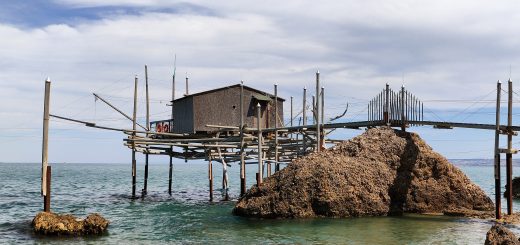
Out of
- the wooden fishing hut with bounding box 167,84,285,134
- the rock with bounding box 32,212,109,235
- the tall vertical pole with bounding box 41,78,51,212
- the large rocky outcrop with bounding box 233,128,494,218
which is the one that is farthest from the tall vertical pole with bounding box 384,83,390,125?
the tall vertical pole with bounding box 41,78,51,212

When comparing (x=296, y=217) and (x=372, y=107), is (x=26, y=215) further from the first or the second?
(x=372, y=107)

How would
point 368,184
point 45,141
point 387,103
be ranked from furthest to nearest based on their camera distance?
point 387,103 < point 368,184 < point 45,141

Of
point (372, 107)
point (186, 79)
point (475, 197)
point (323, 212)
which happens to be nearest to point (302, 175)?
point (323, 212)

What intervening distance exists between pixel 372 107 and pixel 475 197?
598cm

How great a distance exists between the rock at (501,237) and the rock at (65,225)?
12.7 metres

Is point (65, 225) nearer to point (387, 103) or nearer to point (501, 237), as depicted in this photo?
point (501, 237)

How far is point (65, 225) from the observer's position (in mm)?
19516

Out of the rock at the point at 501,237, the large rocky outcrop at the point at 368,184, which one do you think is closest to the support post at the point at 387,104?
the large rocky outcrop at the point at 368,184

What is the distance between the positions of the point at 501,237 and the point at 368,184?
9405 millimetres

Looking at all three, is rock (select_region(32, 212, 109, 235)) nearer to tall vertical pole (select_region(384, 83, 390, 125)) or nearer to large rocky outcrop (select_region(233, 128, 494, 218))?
large rocky outcrop (select_region(233, 128, 494, 218))

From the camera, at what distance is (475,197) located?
25297mm

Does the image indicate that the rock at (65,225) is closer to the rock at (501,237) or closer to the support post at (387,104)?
the rock at (501,237)

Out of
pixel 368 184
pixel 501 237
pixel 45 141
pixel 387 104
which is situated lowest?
pixel 501 237

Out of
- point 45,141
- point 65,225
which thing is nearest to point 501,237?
point 65,225
